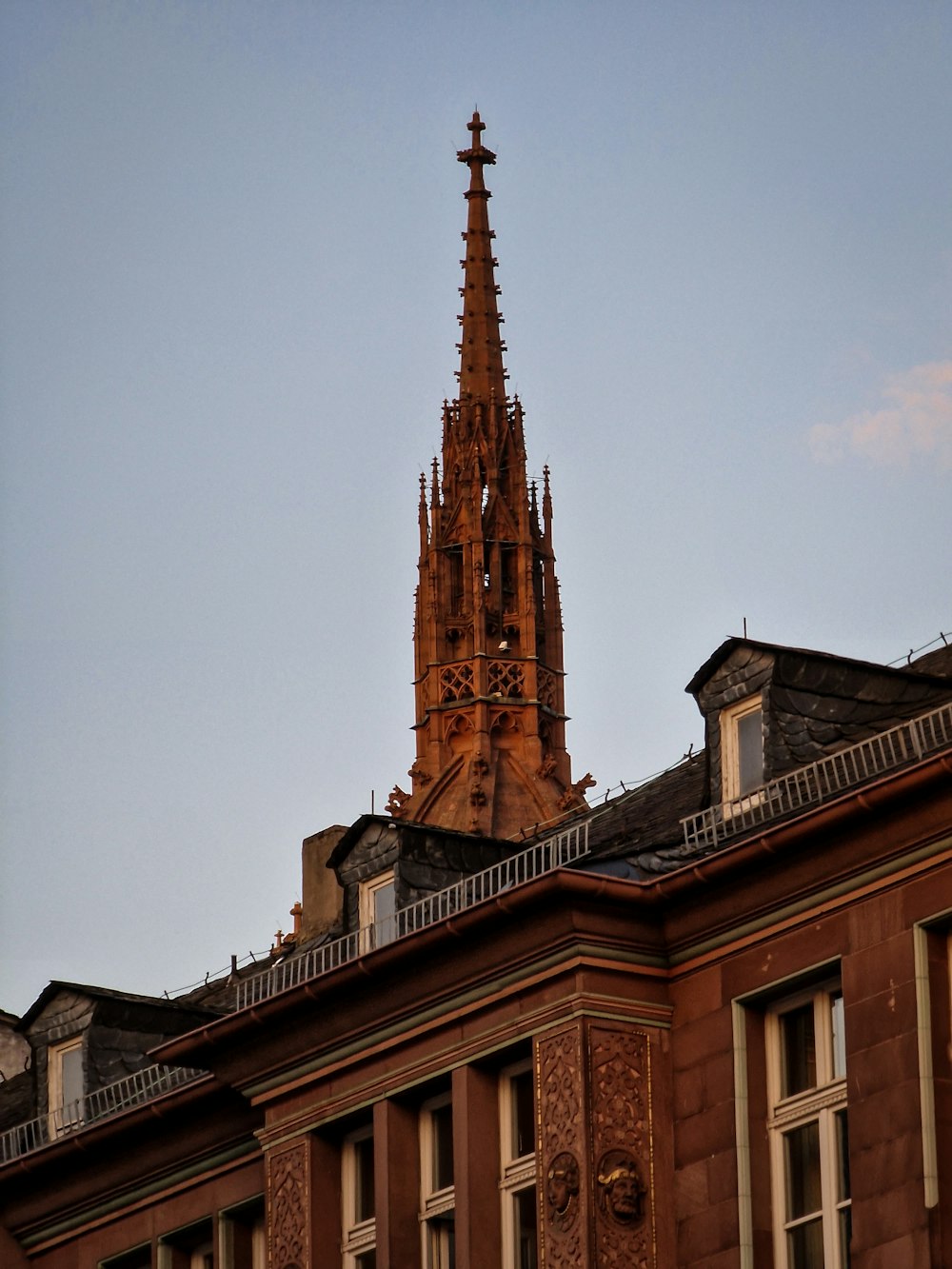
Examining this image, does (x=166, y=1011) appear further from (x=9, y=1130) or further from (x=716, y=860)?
(x=716, y=860)

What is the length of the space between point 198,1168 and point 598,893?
11.3 metres

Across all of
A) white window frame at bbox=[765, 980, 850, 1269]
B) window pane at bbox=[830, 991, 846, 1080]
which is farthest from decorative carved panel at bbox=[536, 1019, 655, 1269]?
window pane at bbox=[830, 991, 846, 1080]

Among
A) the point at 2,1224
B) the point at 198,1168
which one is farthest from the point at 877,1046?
the point at 2,1224

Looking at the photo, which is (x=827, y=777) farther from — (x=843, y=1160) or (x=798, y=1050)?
(x=843, y=1160)

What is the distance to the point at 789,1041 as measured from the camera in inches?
2276

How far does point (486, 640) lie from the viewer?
148 m

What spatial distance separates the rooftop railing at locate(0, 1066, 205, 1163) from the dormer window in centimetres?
1170

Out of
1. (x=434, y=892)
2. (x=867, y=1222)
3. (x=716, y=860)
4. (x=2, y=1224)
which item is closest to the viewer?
(x=867, y=1222)

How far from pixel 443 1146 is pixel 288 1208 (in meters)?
3.08

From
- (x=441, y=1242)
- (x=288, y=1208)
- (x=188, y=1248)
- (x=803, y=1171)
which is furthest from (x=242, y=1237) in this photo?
(x=803, y=1171)

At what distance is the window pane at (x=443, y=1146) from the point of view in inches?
2400

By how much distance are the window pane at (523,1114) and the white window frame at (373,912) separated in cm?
512

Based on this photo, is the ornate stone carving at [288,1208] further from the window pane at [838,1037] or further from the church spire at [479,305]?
the church spire at [479,305]

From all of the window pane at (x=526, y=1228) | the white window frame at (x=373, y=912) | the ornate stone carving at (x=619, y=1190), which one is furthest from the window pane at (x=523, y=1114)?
the white window frame at (x=373, y=912)
